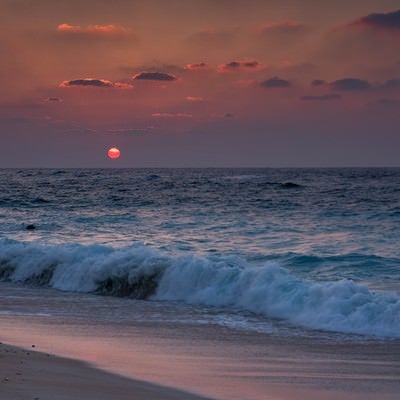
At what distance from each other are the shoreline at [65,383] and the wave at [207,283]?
17.2 ft

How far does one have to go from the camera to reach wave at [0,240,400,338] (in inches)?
508

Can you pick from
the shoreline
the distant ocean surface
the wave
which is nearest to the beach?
the shoreline

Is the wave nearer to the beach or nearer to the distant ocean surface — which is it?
the distant ocean surface

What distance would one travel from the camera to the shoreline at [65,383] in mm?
7061

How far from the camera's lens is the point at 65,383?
25.1 feet

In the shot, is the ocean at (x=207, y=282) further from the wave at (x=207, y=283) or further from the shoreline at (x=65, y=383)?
the shoreline at (x=65, y=383)

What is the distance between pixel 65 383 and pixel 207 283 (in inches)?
358

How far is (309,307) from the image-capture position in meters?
13.8

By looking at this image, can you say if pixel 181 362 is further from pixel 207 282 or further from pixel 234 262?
pixel 234 262

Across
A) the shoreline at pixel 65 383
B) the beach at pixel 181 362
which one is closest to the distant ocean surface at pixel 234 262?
the beach at pixel 181 362

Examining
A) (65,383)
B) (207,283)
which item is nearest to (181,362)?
(65,383)

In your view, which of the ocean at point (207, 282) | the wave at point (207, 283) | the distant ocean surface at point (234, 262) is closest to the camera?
the ocean at point (207, 282)

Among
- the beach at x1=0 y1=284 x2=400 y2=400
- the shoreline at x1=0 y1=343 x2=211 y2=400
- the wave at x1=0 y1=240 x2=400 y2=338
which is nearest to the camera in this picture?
the shoreline at x1=0 y1=343 x2=211 y2=400

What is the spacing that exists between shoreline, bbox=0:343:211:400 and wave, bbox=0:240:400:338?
5229 mm
